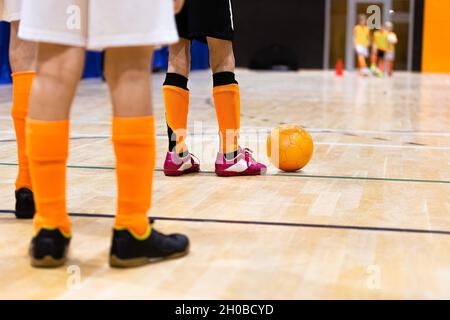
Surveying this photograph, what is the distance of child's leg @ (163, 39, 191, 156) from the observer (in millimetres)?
3180

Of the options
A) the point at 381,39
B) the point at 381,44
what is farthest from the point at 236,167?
the point at 381,44

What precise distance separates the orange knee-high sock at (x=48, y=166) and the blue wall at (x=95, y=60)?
7845mm

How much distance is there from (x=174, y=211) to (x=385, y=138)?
100 inches

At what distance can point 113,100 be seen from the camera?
70.1 inches

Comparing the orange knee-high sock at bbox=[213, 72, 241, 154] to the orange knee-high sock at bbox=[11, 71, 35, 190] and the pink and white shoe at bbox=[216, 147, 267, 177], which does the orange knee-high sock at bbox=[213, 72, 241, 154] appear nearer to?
the pink and white shoe at bbox=[216, 147, 267, 177]

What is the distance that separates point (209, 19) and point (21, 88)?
0.94 m

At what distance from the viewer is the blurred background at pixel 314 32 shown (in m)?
19.9

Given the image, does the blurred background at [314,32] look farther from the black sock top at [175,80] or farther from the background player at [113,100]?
the background player at [113,100]

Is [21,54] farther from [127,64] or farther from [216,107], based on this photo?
[216,107]

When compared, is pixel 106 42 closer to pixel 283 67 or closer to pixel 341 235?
pixel 341 235

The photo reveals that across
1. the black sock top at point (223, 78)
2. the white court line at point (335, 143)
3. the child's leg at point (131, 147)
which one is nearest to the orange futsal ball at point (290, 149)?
the black sock top at point (223, 78)

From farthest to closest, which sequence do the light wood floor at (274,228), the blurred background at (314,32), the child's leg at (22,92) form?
the blurred background at (314,32)
the child's leg at (22,92)
the light wood floor at (274,228)

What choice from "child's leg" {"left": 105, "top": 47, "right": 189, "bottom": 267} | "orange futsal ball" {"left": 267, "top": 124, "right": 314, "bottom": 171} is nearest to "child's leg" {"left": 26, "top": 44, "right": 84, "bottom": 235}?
"child's leg" {"left": 105, "top": 47, "right": 189, "bottom": 267}

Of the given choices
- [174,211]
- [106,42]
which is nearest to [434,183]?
[174,211]
